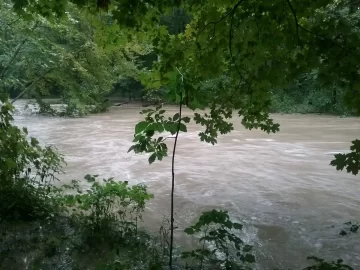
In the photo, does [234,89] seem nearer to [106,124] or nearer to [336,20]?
[336,20]

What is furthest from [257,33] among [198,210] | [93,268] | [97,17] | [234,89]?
[198,210]

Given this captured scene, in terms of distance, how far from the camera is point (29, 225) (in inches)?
172

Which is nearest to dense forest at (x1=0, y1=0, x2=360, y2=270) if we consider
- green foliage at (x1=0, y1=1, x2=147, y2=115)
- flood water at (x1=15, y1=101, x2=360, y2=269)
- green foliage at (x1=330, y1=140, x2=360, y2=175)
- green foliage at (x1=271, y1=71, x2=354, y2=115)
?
green foliage at (x1=330, y1=140, x2=360, y2=175)

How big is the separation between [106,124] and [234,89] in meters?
16.1

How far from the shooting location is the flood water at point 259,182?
4.94m

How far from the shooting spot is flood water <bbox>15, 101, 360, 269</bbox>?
Answer: 4941 millimetres

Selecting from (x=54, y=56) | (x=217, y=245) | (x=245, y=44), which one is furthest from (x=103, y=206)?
(x=54, y=56)

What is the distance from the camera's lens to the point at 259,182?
836 cm

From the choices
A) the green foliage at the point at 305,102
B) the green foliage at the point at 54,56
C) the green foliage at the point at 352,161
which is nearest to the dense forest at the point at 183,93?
the green foliage at the point at 352,161

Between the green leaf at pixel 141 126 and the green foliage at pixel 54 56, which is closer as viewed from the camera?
the green leaf at pixel 141 126

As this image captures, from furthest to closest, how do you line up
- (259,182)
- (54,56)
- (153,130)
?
(54,56)
(259,182)
(153,130)

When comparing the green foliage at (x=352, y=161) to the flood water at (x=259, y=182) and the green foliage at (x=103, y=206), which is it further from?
the green foliage at (x=103, y=206)

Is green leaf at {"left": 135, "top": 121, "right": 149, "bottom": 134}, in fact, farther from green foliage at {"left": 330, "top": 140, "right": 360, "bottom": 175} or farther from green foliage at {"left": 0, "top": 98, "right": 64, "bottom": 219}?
green foliage at {"left": 0, "top": 98, "right": 64, "bottom": 219}

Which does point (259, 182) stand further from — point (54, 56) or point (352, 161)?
point (54, 56)
